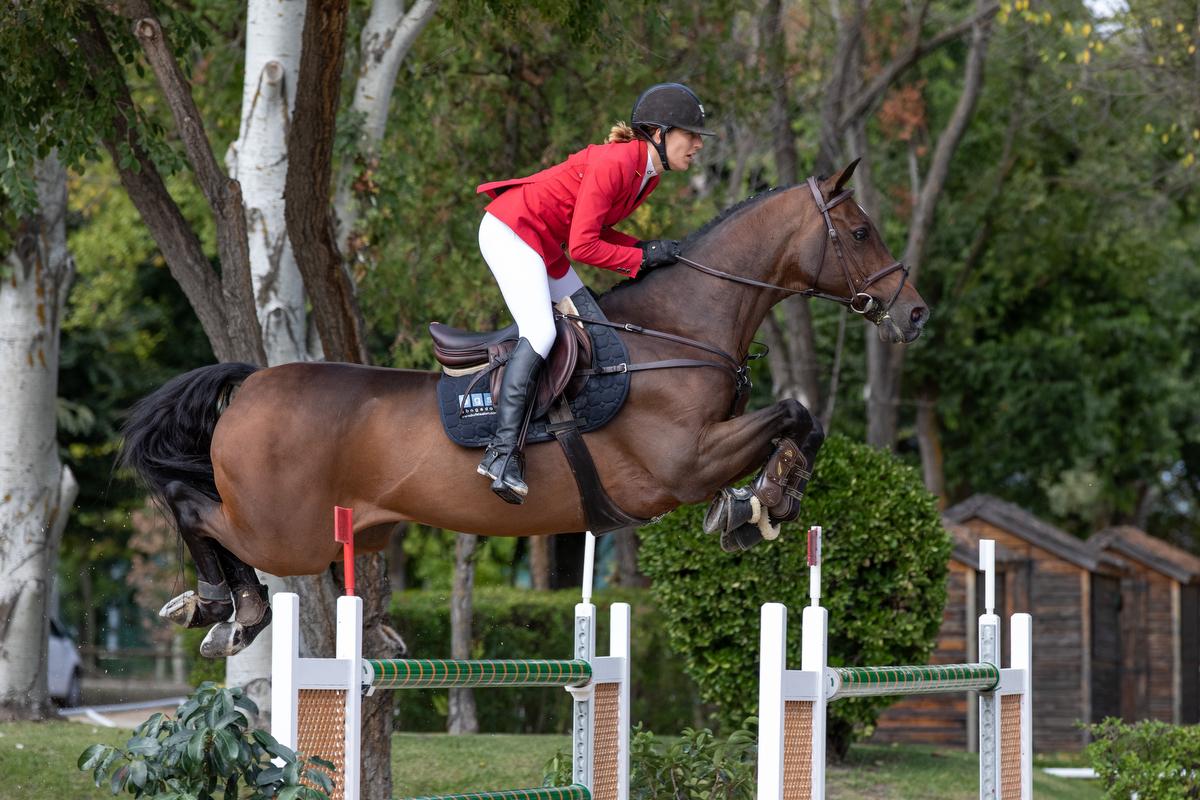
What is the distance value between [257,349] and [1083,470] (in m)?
20.2

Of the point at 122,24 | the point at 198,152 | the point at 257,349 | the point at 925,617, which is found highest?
the point at 122,24

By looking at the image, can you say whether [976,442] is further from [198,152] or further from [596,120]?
[198,152]

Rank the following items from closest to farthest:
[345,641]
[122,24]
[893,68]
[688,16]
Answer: [345,641] < [122,24] < [688,16] < [893,68]

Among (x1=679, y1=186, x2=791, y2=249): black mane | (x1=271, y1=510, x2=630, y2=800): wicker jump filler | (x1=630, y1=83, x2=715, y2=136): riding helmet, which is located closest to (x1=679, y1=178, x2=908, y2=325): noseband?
(x1=679, y1=186, x2=791, y2=249): black mane

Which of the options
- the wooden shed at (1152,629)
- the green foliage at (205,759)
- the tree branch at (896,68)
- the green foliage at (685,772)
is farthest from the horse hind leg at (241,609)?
the wooden shed at (1152,629)

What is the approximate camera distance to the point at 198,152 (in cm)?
634

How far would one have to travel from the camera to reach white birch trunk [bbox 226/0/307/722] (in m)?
7.14

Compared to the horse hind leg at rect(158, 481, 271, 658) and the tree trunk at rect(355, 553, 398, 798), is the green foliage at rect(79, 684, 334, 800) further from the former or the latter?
the tree trunk at rect(355, 553, 398, 798)

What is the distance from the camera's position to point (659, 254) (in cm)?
471

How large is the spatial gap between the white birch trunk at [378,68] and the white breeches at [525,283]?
3719 millimetres

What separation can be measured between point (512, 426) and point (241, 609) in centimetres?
126

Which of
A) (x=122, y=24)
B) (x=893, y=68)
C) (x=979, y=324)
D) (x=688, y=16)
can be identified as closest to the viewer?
(x=122, y=24)

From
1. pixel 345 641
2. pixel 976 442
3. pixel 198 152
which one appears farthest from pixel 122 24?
pixel 976 442

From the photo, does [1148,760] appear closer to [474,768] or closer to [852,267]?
[474,768]
